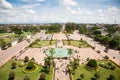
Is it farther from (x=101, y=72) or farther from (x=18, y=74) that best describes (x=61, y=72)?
(x=18, y=74)

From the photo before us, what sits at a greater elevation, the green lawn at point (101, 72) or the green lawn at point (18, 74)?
the green lawn at point (101, 72)

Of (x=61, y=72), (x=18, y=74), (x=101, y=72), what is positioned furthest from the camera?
(x=61, y=72)

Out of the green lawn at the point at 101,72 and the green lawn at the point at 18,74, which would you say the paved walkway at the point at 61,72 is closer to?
the green lawn at the point at 18,74

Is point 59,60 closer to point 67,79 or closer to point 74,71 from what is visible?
point 74,71

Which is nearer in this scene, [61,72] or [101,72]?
[101,72]

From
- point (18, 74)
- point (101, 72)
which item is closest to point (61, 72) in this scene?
point (101, 72)

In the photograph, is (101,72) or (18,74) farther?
(101,72)

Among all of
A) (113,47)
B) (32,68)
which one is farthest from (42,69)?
(113,47)

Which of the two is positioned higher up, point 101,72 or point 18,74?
point 101,72

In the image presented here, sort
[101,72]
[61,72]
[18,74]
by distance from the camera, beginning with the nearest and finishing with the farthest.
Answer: [18,74] < [101,72] < [61,72]

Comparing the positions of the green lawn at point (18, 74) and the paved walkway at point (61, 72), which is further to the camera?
the paved walkway at point (61, 72)

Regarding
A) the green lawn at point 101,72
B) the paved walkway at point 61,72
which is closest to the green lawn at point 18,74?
the paved walkway at point 61,72
